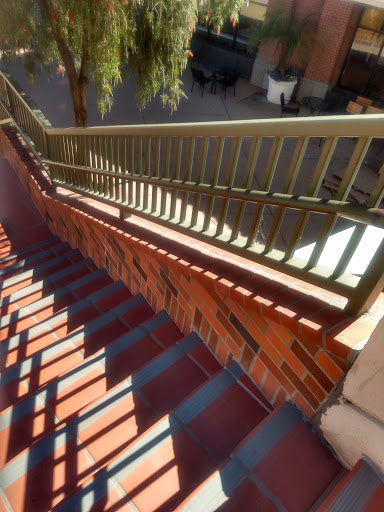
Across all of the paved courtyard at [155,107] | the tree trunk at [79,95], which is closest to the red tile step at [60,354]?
the tree trunk at [79,95]

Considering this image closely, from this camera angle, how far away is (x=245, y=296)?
184 cm

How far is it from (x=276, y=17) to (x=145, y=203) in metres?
9.74

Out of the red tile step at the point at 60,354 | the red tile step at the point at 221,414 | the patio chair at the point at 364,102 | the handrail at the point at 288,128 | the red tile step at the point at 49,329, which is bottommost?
the red tile step at the point at 49,329

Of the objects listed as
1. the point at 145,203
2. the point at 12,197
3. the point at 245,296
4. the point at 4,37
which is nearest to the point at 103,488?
the point at 245,296

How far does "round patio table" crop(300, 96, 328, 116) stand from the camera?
31.5 ft

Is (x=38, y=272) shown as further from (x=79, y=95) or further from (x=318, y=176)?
(x=79, y=95)

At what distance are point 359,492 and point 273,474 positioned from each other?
0.33 metres

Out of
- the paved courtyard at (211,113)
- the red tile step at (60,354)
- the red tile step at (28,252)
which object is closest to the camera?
the red tile step at (60,354)

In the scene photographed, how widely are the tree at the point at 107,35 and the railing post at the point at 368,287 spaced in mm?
4225

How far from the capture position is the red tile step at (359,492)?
1.37 meters

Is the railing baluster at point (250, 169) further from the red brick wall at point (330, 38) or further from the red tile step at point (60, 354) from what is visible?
the red brick wall at point (330, 38)

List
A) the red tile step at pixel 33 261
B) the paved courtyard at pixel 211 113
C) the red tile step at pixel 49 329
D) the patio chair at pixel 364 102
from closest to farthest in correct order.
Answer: the red tile step at pixel 49 329 < the red tile step at pixel 33 261 < the paved courtyard at pixel 211 113 < the patio chair at pixel 364 102

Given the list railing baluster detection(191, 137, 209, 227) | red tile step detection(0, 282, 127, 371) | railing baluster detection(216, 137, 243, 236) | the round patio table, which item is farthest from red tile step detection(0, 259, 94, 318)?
the round patio table

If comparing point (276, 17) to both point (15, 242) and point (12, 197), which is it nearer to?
point (12, 197)
